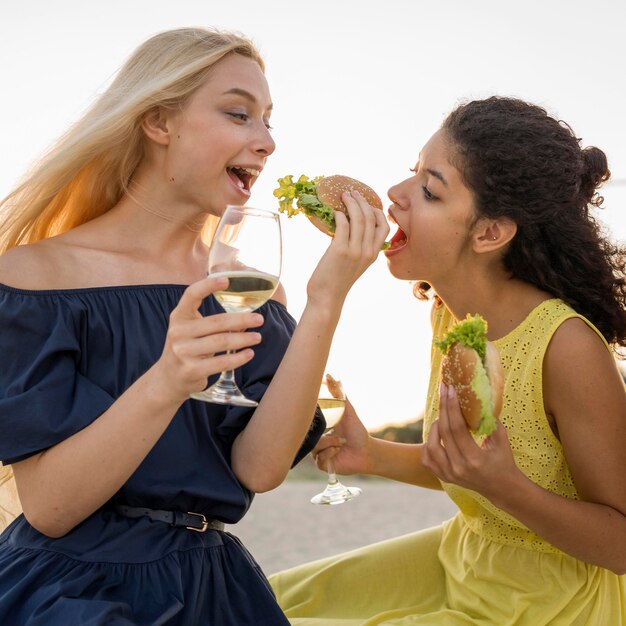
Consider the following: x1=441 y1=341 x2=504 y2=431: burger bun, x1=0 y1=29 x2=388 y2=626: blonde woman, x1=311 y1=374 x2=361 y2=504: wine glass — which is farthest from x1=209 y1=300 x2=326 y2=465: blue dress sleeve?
x1=441 y1=341 x2=504 y2=431: burger bun

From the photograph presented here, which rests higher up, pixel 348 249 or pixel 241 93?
pixel 241 93

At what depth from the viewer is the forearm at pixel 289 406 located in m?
3.08

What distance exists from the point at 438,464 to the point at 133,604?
1113 millimetres

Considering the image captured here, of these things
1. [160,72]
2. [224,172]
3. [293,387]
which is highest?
[160,72]

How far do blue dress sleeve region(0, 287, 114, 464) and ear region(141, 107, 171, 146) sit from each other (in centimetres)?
82

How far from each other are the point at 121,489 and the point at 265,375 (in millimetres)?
679

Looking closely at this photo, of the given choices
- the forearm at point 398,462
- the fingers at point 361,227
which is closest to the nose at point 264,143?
the fingers at point 361,227

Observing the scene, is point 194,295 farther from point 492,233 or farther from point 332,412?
point 492,233

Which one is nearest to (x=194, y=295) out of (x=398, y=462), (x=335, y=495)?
(x=335, y=495)

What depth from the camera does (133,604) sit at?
2.93 m

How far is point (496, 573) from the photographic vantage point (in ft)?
11.8

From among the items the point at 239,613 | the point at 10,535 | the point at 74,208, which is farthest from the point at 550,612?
the point at 74,208

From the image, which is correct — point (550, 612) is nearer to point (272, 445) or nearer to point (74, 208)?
point (272, 445)

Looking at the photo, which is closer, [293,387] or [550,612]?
[293,387]
